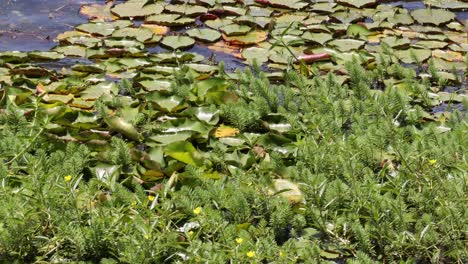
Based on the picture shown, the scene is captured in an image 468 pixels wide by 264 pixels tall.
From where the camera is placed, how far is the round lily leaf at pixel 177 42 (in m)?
4.73

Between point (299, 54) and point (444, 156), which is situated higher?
point (444, 156)

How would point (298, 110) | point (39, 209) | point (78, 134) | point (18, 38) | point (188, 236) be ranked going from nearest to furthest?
point (188, 236)
point (39, 209)
point (78, 134)
point (298, 110)
point (18, 38)

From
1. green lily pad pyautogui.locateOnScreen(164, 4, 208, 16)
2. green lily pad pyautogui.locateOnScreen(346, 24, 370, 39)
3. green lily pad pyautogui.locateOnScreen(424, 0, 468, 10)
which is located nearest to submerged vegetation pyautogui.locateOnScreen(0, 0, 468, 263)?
green lily pad pyautogui.locateOnScreen(346, 24, 370, 39)

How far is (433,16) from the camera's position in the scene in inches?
207

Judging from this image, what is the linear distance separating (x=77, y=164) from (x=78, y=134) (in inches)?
14.0

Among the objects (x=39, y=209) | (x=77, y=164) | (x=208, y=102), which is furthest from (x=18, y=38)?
(x=39, y=209)

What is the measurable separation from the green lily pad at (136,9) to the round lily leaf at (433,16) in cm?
182

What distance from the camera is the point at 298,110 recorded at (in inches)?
150

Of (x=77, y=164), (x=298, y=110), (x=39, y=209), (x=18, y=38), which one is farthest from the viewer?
(x=18, y=38)

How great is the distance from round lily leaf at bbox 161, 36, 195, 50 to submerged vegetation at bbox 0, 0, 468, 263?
0.5 inches

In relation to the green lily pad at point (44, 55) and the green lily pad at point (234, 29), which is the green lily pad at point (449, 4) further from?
the green lily pad at point (44, 55)

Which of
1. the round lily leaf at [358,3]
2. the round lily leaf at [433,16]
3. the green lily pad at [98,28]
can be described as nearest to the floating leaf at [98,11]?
the green lily pad at [98,28]

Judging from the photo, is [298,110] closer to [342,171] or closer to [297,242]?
[342,171]

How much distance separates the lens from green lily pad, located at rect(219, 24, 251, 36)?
4.91m
